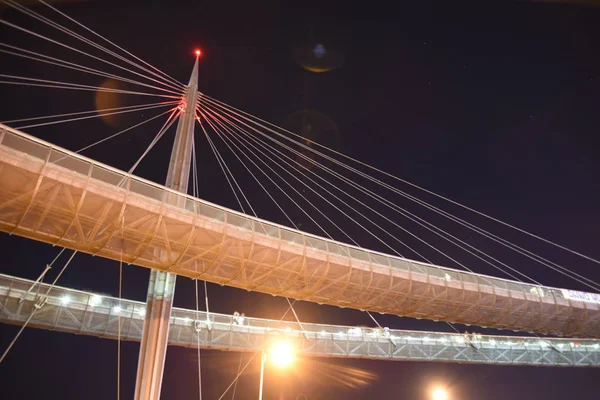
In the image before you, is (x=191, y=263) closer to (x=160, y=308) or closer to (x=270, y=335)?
(x=160, y=308)

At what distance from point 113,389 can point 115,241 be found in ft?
79.5

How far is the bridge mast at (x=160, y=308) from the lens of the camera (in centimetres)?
1655

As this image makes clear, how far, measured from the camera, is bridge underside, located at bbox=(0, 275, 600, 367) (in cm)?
2461

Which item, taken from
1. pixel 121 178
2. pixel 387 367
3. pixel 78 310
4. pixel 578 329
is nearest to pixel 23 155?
pixel 121 178

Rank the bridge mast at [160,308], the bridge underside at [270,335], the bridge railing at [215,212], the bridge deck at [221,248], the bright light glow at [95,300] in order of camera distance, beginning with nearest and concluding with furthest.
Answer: the bridge railing at [215,212] < the bridge deck at [221,248] < the bridge mast at [160,308] < the bridge underside at [270,335] < the bright light glow at [95,300]

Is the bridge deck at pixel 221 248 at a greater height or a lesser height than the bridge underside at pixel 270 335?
greater

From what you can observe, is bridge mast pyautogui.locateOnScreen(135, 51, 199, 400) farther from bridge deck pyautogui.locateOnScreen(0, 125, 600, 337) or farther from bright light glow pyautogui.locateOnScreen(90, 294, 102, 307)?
bright light glow pyautogui.locateOnScreen(90, 294, 102, 307)

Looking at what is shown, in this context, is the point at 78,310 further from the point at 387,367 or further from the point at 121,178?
the point at 387,367

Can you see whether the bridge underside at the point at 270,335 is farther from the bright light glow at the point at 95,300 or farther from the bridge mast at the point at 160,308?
the bridge mast at the point at 160,308

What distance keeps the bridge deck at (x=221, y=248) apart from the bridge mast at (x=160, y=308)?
156 cm

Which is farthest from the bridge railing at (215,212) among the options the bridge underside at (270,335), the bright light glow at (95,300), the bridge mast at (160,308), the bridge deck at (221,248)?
the bright light glow at (95,300)

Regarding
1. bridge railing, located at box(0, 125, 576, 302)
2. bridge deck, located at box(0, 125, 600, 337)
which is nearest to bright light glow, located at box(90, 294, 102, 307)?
bridge deck, located at box(0, 125, 600, 337)

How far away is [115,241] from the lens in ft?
52.7

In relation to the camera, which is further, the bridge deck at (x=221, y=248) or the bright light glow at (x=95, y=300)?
the bright light glow at (x=95, y=300)
